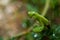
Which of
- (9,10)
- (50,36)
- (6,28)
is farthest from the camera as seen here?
(9,10)

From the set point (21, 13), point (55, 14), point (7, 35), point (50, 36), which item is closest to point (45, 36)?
point (50, 36)

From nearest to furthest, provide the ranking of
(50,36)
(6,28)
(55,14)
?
(50,36) < (55,14) < (6,28)

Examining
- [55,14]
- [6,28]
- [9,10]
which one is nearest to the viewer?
[55,14]

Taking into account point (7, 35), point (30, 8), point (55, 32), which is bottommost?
point (7, 35)

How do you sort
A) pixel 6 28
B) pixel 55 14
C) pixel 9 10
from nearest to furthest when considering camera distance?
pixel 55 14 < pixel 6 28 < pixel 9 10

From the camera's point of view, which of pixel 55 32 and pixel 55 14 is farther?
pixel 55 14

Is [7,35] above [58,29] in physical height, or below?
below

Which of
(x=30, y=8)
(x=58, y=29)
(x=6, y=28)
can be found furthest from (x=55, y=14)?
(x=6, y=28)

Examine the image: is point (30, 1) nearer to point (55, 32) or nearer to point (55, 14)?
point (55, 14)

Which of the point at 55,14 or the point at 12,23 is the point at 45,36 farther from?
the point at 12,23
